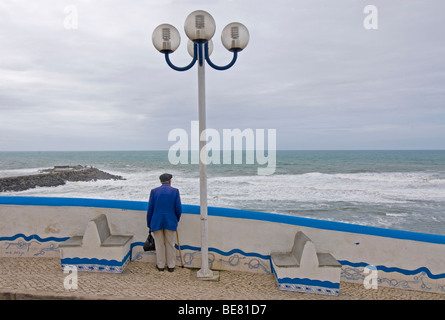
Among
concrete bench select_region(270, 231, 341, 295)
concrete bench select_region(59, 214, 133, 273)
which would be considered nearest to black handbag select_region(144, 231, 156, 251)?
concrete bench select_region(59, 214, 133, 273)

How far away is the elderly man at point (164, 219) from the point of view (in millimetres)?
4488

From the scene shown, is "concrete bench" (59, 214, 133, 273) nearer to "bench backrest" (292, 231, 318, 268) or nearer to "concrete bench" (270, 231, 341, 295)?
"concrete bench" (270, 231, 341, 295)

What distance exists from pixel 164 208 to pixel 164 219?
16cm

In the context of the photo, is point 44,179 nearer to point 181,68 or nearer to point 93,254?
point 93,254

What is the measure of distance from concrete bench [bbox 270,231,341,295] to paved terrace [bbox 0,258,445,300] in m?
0.09

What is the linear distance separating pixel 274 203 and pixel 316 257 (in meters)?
20.1

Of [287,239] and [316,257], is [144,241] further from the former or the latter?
[316,257]

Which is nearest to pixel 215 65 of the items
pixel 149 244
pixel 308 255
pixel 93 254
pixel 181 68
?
pixel 181 68

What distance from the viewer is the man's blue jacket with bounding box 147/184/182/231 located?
448cm

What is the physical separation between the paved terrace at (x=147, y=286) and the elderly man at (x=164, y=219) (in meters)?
0.24

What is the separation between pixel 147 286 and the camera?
4.02m

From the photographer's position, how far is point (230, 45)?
4.26 m

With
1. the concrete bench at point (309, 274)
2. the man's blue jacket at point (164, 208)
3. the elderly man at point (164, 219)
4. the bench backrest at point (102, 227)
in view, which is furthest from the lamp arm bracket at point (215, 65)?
the bench backrest at point (102, 227)

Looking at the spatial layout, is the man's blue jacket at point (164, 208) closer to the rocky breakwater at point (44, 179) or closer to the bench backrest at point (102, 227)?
the bench backrest at point (102, 227)
